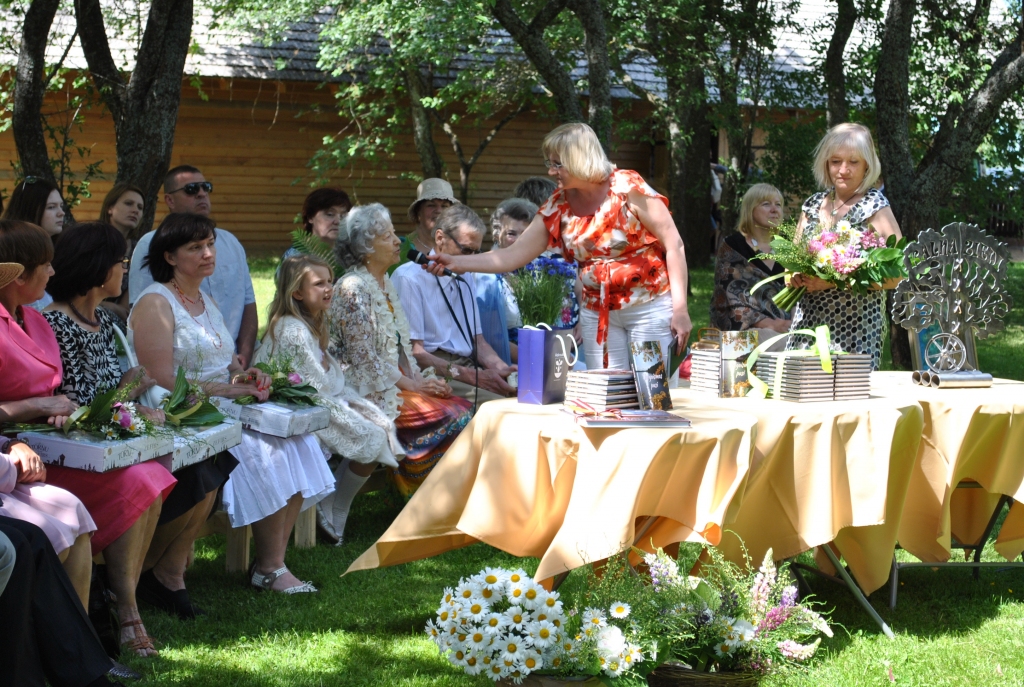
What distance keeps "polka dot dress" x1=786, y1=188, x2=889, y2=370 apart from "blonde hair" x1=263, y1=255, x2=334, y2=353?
7.26 ft

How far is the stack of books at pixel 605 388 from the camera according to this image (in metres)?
3.38

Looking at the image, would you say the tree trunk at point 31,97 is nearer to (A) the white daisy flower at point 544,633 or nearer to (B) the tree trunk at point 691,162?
(A) the white daisy flower at point 544,633

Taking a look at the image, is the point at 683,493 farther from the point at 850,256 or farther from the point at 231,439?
the point at 231,439

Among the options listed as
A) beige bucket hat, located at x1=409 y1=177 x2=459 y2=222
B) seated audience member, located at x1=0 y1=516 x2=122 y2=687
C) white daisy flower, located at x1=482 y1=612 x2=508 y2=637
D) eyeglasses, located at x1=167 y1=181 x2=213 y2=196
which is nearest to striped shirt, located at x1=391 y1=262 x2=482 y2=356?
beige bucket hat, located at x1=409 y1=177 x2=459 y2=222

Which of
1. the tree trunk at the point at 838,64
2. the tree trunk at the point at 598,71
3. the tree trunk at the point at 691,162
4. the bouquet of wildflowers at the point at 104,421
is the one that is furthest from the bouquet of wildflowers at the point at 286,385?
the tree trunk at the point at 691,162

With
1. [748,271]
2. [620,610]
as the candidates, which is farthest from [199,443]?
[748,271]

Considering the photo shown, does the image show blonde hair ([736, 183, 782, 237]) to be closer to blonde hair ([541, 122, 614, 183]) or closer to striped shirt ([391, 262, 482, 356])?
striped shirt ([391, 262, 482, 356])

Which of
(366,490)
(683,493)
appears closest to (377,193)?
(366,490)

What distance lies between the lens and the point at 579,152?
4250 mm

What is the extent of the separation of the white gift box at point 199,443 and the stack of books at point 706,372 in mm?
1781

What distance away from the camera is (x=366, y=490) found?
5.62 meters

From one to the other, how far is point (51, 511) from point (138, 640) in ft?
2.13

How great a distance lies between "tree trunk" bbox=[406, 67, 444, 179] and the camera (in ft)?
47.8

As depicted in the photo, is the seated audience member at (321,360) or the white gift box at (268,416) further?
the seated audience member at (321,360)
